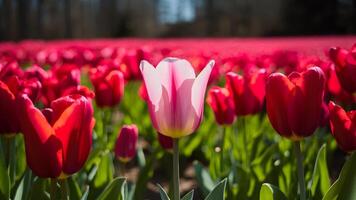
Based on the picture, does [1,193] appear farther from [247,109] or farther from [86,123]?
[247,109]

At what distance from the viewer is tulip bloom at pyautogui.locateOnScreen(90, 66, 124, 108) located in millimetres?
1759

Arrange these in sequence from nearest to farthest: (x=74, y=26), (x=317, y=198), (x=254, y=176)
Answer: (x=317, y=198)
(x=254, y=176)
(x=74, y=26)

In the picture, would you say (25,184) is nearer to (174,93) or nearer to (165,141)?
(165,141)

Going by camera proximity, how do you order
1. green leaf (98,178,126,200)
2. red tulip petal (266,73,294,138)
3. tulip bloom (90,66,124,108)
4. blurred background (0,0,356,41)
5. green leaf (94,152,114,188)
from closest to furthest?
red tulip petal (266,73,294,138) → green leaf (98,178,126,200) → green leaf (94,152,114,188) → tulip bloom (90,66,124,108) → blurred background (0,0,356,41)

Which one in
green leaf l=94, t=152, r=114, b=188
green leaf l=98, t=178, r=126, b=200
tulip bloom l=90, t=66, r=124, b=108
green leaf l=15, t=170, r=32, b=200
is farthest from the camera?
tulip bloom l=90, t=66, r=124, b=108

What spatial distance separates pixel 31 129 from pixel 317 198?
0.70m

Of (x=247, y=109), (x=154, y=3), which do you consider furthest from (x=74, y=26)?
(x=247, y=109)

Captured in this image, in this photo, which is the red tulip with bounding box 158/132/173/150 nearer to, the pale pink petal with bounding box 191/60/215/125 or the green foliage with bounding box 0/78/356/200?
the green foliage with bounding box 0/78/356/200

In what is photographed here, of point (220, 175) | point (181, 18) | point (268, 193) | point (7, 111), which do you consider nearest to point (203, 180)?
point (220, 175)

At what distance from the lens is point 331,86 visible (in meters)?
1.59

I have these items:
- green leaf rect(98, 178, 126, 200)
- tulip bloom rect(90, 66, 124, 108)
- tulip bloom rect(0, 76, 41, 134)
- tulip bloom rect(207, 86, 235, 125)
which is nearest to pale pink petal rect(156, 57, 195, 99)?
green leaf rect(98, 178, 126, 200)

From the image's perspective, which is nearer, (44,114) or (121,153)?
(44,114)

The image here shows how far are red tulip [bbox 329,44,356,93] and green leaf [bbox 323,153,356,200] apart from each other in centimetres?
39

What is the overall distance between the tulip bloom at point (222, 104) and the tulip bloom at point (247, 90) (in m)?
0.02
